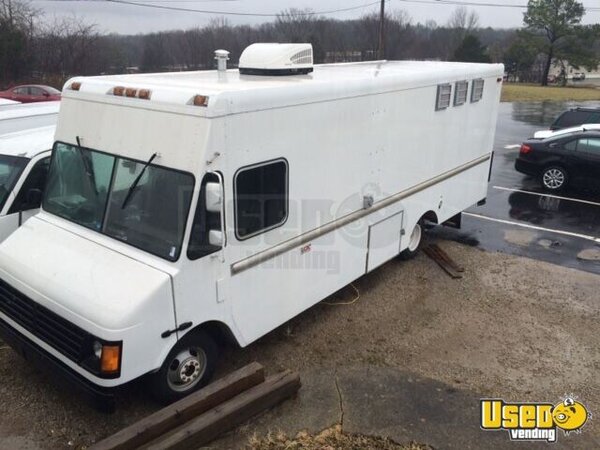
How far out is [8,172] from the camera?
6.50 metres

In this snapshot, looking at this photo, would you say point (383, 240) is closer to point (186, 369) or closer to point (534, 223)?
point (186, 369)

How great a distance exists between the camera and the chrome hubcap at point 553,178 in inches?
484

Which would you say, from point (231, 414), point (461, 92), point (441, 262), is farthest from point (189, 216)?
point (461, 92)

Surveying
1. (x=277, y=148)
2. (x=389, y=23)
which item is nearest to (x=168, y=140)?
(x=277, y=148)

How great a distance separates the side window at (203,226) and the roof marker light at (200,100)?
0.57 metres

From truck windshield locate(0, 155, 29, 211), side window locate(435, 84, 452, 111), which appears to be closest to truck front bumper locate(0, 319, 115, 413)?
truck windshield locate(0, 155, 29, 211)

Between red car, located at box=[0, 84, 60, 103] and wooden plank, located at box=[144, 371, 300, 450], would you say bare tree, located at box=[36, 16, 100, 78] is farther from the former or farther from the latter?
wooden plank, located at box=[144, 371, 300, 450]

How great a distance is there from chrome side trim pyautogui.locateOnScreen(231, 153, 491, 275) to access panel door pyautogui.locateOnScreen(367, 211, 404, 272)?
0.77 ft

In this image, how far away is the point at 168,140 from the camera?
14.5ft

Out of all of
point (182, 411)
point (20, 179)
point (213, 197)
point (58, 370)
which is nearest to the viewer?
point (213, 197)

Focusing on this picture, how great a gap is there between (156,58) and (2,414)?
1904 inches

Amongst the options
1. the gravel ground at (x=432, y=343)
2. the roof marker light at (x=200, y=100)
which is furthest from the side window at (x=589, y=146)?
the roof marker light at (x=200, y=100)

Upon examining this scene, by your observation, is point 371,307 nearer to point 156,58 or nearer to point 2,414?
point 2,414

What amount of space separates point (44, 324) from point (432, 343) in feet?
13.3
